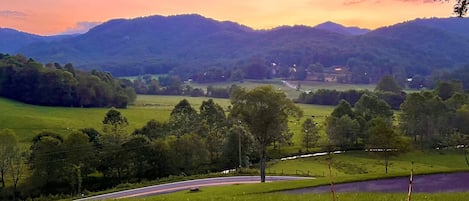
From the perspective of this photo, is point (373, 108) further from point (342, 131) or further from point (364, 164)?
point (364, 164)

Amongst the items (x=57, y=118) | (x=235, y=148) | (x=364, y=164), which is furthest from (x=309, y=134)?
(x=57, y=118)

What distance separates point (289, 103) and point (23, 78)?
101 metres

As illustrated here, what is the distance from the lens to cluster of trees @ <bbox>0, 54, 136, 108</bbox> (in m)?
122

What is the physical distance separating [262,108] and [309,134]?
1734 inches

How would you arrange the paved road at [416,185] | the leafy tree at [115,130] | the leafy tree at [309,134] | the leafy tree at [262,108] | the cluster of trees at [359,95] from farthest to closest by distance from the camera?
1. the cluster of trees at [359,95]
2. the leafy tree at [309,134]
3. the leafy tree at [115,130]
4. the leafy tree at [262,108]
5. the paved road at [416,185]

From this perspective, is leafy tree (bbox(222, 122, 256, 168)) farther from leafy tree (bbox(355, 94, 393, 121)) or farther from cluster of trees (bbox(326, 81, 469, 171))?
leafy tree (bbox(355, 94, 393, 121))

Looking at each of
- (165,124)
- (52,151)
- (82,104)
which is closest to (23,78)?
(82,104)

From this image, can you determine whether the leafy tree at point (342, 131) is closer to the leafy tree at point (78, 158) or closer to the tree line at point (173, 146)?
the tree line at point (173, 146)

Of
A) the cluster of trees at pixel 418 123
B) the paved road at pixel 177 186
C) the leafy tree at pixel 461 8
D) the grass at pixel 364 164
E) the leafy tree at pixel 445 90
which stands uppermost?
the leafy tree at pixel 461 8

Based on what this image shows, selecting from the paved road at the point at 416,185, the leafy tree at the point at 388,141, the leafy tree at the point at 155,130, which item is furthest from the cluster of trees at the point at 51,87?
the paved road at the point at 416,185

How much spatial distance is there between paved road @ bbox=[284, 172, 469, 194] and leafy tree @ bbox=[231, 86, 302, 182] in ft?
50.1

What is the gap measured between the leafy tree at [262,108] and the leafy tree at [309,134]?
41.2 metres

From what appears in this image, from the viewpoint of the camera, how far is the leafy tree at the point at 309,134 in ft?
286

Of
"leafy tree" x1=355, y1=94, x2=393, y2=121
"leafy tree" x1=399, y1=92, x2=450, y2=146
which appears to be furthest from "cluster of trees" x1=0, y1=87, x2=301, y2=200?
"leafy tree" x1=399, y1=92, x2=450, y2=146
